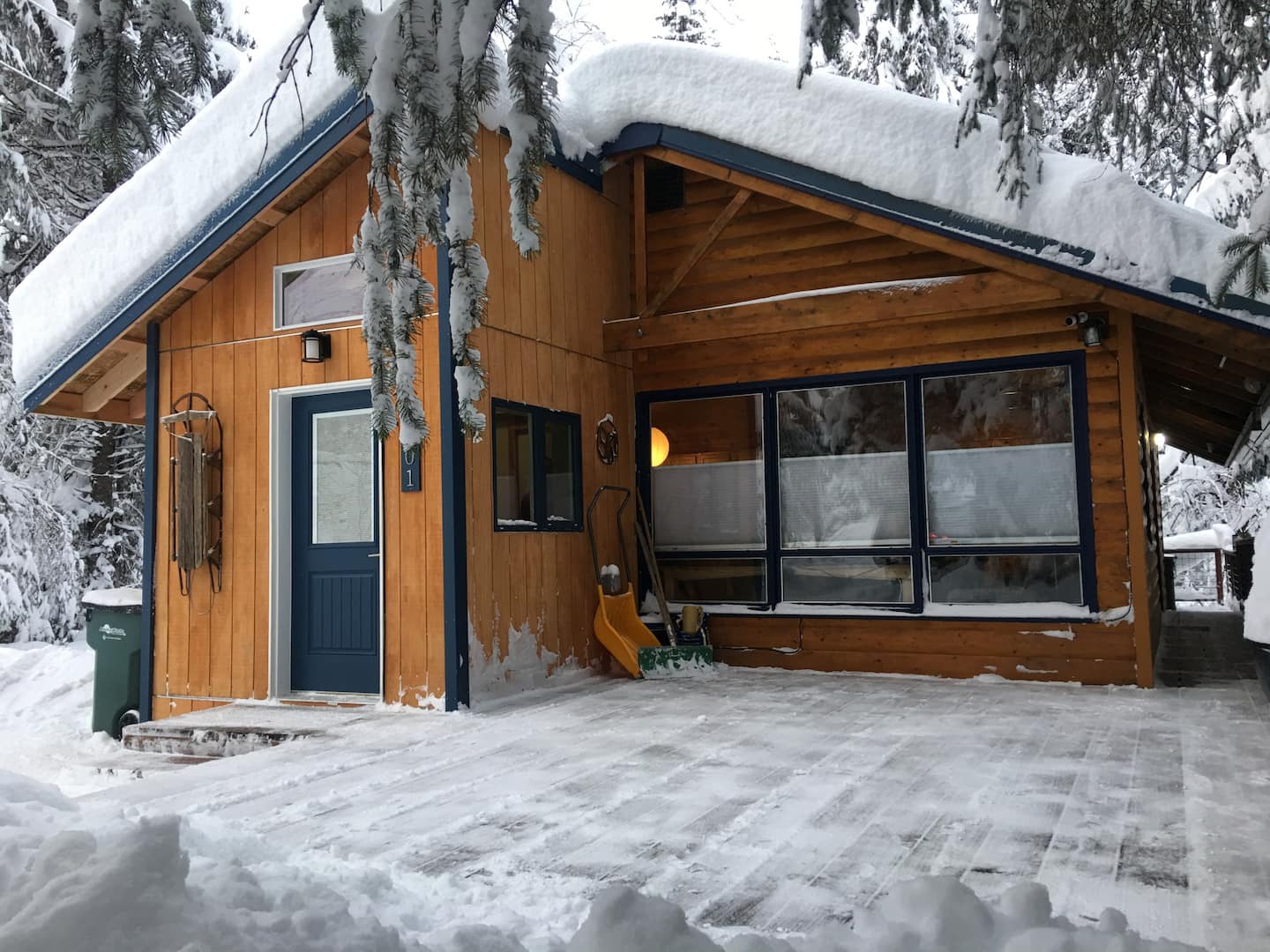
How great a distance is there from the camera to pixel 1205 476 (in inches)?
668

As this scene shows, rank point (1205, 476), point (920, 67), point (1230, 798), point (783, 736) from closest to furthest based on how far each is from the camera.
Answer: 1. point (1230, 798)
2. point (783, 736)
3. point (920, 67)
4. point (1205, 476)

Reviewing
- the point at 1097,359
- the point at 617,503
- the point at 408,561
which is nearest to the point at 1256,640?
the point at 1097,359

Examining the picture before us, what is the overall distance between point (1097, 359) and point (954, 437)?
966 mm

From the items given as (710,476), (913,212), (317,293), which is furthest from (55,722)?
(913,212)

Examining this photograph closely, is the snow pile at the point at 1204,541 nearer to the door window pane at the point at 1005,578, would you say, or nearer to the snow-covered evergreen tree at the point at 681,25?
the door window pane at the point at 1005,578

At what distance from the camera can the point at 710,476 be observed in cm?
721

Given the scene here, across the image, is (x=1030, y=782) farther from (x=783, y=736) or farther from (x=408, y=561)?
(x=408, y=561)

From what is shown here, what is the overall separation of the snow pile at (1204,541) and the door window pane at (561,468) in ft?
32.9

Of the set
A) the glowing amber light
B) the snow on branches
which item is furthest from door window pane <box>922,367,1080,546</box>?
the snow on branches

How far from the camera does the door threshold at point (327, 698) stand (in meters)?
5.67

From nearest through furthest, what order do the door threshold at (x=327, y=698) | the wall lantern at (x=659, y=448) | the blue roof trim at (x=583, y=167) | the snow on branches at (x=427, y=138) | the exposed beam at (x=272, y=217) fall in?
the snow on branches at (x=427, y=138), the door threshold at (x=327, y=698), the exposed beam at (x=272, y=217), the blue roof trim at (x=583, y=167), the wall lantern at (x=659, y=448)

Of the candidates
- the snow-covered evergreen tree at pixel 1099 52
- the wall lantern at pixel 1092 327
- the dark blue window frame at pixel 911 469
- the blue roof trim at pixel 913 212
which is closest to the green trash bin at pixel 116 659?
the dark blue window frame at pixel 911 469

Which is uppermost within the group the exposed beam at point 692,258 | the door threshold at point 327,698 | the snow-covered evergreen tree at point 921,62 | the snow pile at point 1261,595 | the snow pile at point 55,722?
the snow-covered evergreen tree at point 921,62

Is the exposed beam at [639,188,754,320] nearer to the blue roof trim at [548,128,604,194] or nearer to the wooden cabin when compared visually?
the wooden cabin
